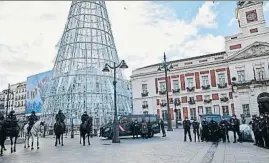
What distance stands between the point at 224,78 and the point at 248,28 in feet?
33.2

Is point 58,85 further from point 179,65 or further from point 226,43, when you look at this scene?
point 226,43

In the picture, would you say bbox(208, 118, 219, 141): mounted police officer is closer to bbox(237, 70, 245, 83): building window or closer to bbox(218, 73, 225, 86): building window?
bbox(237, 70, 245, 83): building window

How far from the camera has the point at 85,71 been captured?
117ft

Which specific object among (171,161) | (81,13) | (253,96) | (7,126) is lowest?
(171,161)

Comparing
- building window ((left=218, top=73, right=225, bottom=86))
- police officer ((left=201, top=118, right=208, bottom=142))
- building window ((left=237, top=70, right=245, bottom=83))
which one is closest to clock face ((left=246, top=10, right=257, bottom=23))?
building window ((left=237, top=70, right=245, bottom=83))

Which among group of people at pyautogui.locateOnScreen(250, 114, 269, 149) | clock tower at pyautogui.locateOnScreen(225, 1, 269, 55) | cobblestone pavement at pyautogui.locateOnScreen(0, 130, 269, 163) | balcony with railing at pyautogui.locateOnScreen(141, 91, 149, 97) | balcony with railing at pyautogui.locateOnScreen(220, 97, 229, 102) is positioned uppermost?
clock tower at pyautogui.locateOnScreen(225, 1, 269, 55)

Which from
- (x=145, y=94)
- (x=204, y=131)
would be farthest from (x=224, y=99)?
(x=204, y=131)

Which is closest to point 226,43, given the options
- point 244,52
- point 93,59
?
point 244,52

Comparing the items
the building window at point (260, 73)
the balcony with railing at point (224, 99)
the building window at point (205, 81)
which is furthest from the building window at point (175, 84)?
the building window at point (260, 73)

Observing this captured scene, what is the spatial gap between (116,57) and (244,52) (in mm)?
23398

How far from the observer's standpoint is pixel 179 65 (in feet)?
163

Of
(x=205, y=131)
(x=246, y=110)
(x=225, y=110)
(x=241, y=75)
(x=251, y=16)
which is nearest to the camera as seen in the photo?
(x=205, y=131)

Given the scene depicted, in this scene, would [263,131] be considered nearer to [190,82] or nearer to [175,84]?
[190,82]

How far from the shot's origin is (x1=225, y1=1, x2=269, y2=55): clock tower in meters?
41.8
